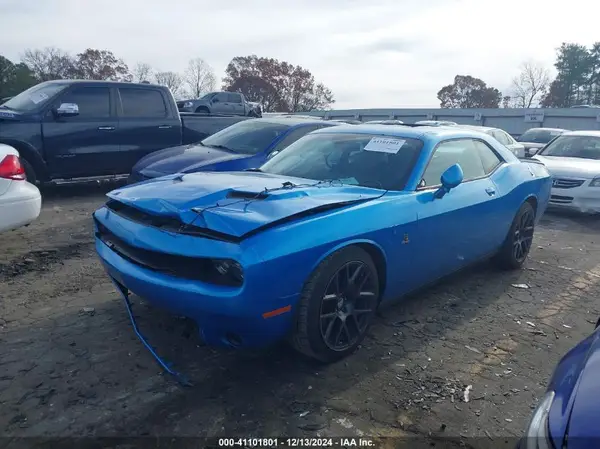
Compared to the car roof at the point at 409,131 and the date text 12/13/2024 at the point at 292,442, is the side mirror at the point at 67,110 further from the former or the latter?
the date text 12/13/2024 at the point at 292,442

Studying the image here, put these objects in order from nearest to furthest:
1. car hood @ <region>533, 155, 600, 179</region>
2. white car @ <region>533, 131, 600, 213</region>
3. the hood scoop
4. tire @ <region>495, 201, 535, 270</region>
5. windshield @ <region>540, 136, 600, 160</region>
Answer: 1. the hood scoop
2. tire @ <region>495, 201, 535, 270</region>
3. white car @ <region>533, 131, 600, 213</region>
4. car hood @ <region>533, 155, 600, 179</region>
5. windshield @ <region>540, 136, 600, 160</region>

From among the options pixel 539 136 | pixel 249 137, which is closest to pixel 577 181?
pixel 249 137

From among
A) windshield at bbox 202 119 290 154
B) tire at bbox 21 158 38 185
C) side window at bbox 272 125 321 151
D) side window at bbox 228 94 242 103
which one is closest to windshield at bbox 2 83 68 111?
tire at bbox 21 158 38 185

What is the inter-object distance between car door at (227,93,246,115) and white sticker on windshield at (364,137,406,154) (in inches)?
941

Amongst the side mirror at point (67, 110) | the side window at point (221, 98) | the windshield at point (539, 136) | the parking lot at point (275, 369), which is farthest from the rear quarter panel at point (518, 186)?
the side window at point (221, 98)

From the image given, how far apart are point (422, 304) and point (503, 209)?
4.19ft

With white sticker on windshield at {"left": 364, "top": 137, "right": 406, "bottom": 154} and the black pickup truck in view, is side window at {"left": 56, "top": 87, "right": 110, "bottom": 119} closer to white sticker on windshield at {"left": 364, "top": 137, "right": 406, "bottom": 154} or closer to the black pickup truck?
the black pickup truck

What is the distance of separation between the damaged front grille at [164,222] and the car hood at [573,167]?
24.3 feet

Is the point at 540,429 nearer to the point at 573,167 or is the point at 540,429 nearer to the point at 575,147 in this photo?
the point at 573,167

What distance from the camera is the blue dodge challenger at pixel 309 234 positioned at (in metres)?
2.60

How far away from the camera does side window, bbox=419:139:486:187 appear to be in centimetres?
386

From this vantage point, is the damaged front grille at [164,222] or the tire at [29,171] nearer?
the damaged front grille at [164,222]

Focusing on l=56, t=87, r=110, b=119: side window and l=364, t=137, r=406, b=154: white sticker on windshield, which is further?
l=56, t=87, r=110, b=119: side window

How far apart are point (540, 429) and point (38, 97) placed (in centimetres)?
809
